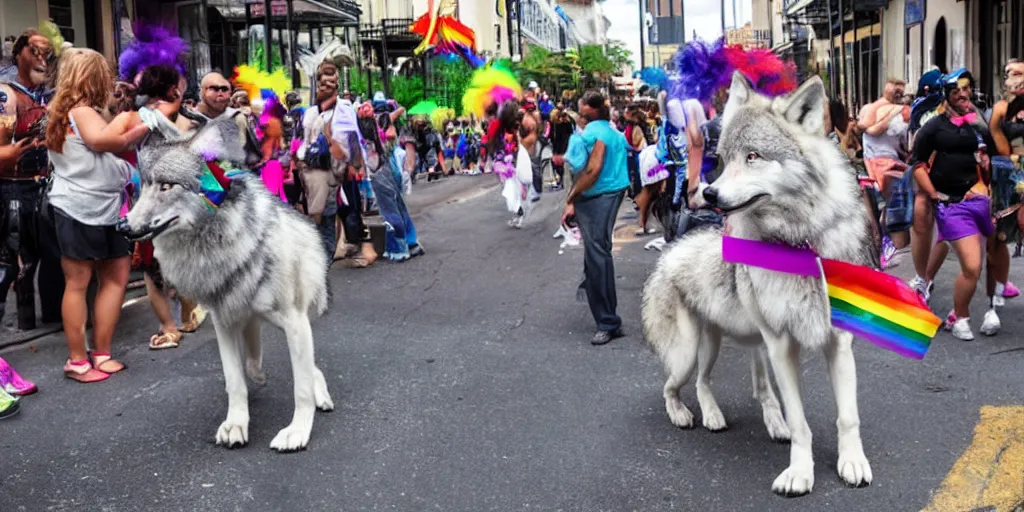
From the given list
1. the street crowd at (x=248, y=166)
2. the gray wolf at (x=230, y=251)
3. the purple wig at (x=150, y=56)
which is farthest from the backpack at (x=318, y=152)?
the gray wolf at (x=230, y=251)

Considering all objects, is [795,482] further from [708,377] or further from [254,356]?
[254,356]

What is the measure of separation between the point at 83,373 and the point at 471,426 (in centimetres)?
263

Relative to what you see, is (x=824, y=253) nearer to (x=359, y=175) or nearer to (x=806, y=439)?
(x=806, y=439)

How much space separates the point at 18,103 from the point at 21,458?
2.44 meters

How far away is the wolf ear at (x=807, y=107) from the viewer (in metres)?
3.95

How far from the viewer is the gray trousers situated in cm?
712

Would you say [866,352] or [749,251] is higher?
[749,251]

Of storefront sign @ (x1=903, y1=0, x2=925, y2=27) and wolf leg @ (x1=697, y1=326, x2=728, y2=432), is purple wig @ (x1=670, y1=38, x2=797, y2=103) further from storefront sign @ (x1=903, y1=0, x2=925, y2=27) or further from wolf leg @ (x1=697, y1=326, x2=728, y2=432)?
storefront sign @ (x1=903, y1=0, x2=925, y2=27)

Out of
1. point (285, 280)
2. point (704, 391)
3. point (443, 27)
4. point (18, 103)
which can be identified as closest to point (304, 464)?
point (285, 280)

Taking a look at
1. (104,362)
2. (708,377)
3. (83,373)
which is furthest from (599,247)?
(83,373)

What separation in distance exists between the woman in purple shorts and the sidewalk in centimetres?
600

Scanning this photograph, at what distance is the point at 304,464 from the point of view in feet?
15.3

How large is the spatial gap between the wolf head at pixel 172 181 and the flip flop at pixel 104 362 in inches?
80.5

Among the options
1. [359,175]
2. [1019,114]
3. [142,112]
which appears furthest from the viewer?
[359,175]
